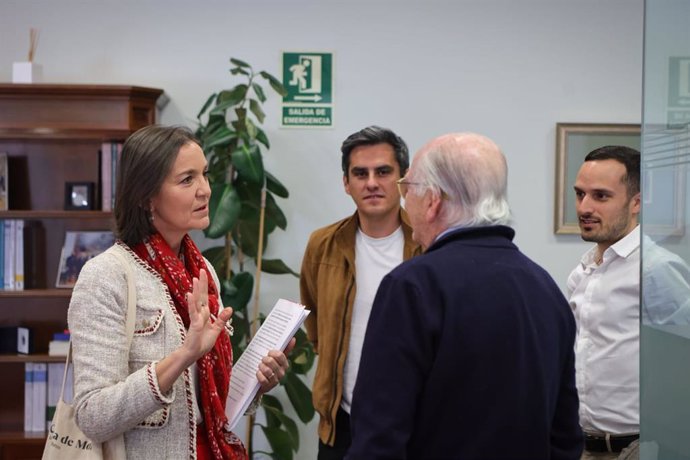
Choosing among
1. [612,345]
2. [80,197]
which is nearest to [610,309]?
[612,345]

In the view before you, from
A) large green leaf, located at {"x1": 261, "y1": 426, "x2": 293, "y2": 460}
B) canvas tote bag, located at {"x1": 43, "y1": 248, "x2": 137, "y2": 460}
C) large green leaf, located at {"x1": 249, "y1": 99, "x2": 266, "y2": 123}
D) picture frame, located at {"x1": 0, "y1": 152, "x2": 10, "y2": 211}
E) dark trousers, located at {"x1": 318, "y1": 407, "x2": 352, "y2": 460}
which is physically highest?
large green leaf, located at {"x1": 249, "y1": 99, "x2": 266, "y2": 123}

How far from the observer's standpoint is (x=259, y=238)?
13.1ft

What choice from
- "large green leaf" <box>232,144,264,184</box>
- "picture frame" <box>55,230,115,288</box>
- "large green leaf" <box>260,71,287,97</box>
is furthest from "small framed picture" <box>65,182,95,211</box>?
"large green leaf" <box>260,71,287,97</box>

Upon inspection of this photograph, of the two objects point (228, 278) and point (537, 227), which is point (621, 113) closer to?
point (537, 227)

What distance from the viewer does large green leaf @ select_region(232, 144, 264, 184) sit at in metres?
3.78

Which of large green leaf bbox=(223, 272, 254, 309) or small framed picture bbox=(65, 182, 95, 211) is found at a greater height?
small framed picture bbox=(65, 182, 95, 211)

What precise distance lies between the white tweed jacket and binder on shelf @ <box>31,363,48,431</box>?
2.43 metres

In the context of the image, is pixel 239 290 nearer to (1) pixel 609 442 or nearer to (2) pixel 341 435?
(2) pixel 341 435

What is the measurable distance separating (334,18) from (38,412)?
2.50 meters

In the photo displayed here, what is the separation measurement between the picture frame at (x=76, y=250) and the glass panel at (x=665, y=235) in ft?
9.54

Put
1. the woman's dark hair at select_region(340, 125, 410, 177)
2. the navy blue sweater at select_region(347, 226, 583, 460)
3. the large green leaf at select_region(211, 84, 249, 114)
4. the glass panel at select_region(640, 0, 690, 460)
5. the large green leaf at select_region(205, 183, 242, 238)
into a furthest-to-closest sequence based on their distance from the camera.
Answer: the large green leaf at select_region(211, 84, 249, 114) < the large green leaf at select_region(205, 183, 242, 238) < the woman's dark hair at select_region(340, 125, 410, 177) < the glass panel at select_region(640, 0, 690, 460) < the navy blue sweater at select_region(347, 226, 583, 460)

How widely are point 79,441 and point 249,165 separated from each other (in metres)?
2.21

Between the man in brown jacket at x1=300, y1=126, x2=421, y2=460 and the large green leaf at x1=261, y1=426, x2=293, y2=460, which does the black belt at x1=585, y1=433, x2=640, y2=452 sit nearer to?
the man in brown jacket at x1=300, y1=126, x2=421, y2=460

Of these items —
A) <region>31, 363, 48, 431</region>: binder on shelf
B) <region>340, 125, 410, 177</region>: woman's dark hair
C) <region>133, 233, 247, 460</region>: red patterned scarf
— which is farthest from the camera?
<region>31, 363, 48, 431</region>: binder on shelf
